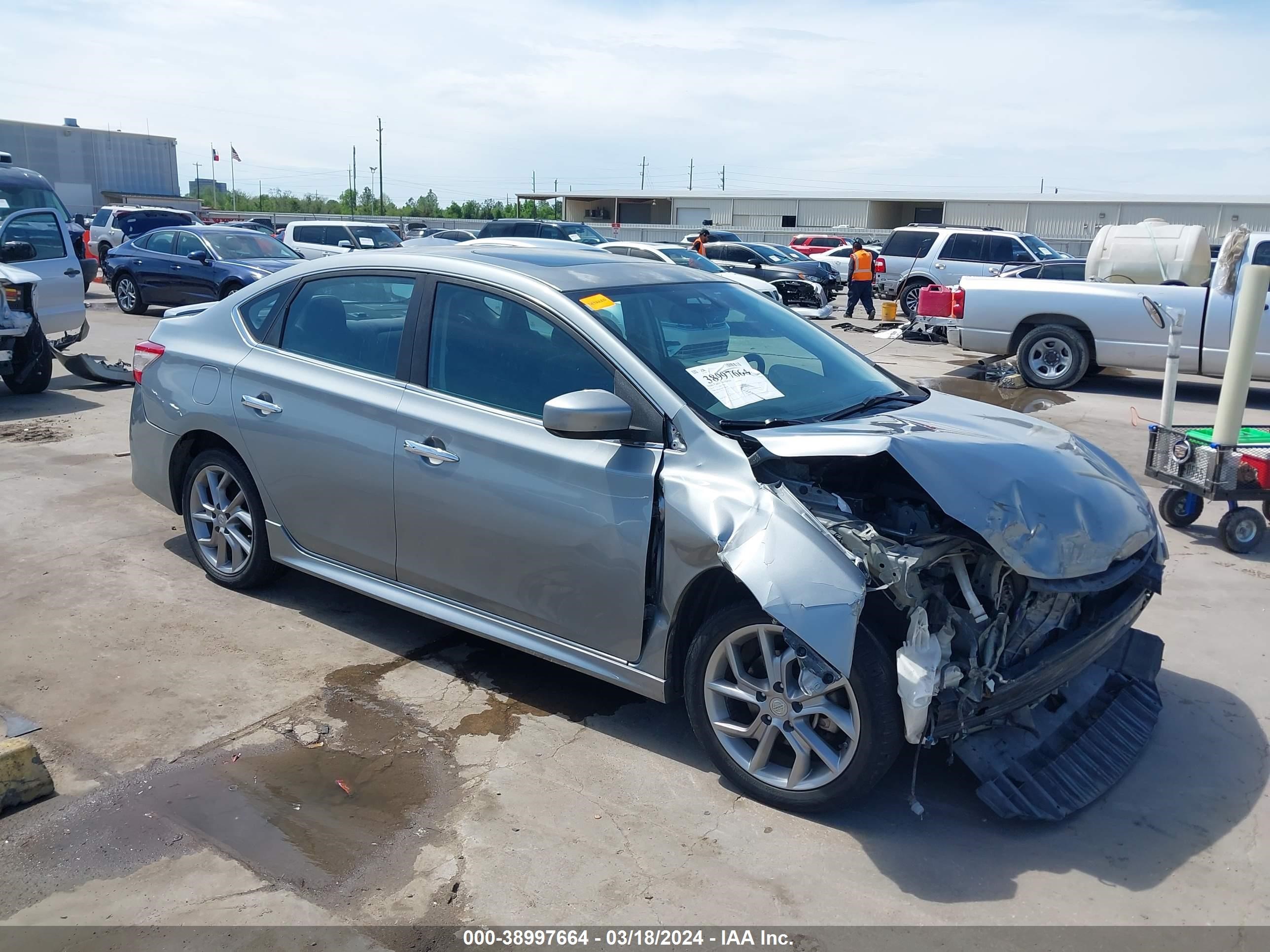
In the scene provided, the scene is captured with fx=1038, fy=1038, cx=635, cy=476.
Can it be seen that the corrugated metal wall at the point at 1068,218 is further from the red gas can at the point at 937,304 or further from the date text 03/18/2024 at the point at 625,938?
the date text 03/18/2024 at the point at 625,938

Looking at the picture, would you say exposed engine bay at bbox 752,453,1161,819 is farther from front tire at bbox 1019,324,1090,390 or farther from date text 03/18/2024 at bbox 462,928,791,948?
front tire at bbox 1019,324,1090,390

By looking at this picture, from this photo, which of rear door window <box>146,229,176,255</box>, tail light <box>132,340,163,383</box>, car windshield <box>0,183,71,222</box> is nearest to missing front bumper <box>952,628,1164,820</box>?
tail light <box>132,340,163,383</box>

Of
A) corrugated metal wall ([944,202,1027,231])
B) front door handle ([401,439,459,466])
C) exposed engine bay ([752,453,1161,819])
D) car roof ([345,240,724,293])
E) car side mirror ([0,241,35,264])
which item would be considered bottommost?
exposed engine bay ([752,453,1161,819])

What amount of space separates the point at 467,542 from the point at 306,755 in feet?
3.32

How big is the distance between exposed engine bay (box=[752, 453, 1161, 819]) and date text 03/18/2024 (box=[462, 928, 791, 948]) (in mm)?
782

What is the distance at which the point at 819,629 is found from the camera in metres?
3.23

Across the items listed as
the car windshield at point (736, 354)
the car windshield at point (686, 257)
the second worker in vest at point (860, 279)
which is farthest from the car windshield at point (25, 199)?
the second worker in vest at point (860, 279)

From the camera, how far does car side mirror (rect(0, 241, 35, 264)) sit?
10.5 meters

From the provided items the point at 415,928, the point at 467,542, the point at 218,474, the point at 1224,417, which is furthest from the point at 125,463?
the point at 1224,417

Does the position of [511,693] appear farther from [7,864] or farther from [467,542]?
[7,864]

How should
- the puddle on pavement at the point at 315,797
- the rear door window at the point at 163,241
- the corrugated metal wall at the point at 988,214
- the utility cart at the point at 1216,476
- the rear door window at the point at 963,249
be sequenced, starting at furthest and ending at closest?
the corrugated metal wall at the point at 988,214, the rear door window at the point at 963,249, the rear door window at the point at 163,241, the utility cart at the point at 1216,476, the puddle on pavement at the point at 315,797

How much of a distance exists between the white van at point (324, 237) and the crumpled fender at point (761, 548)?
57.4 feet

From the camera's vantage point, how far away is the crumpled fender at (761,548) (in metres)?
3.24

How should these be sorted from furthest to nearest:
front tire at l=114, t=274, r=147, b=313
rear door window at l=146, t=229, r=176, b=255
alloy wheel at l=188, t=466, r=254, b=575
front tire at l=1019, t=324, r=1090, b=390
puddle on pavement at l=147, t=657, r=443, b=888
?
1. front tire at l=114, t=274, r=147, b=313
2. rear door window at l=146, t=229, r=176, b=255
3. front tire at l=1019, t=324, r=1090, b=390
4. alloy wheel at l=188, t=466, r=254, b=575
5. puddle on pavement at l=147, t=657, r=443, b=888
